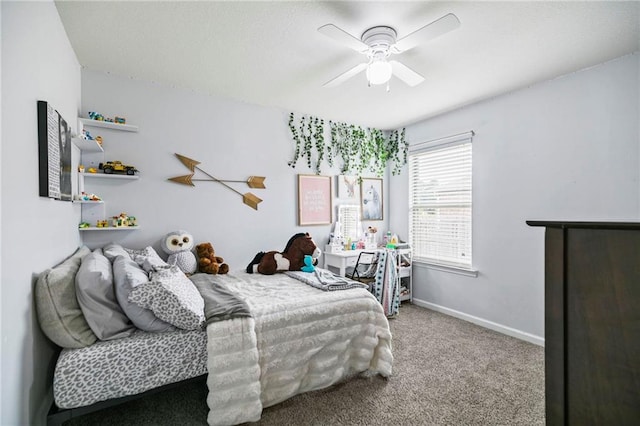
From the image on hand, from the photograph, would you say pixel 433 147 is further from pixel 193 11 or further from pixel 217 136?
pixel 193 11

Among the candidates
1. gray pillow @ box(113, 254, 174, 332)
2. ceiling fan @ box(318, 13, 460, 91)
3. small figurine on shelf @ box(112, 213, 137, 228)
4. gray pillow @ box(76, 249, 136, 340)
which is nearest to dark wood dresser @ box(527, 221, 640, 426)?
ceiling fan @ box(318, 13, 460, 91)

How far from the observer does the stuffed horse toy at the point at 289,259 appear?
10.7ft

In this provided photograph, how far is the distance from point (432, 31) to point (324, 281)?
6.34 ft

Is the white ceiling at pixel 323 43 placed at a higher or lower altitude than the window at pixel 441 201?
higher

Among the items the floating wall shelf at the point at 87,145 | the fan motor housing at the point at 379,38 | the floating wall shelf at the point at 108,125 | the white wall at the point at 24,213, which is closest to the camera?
the white wall at the point at 24,213

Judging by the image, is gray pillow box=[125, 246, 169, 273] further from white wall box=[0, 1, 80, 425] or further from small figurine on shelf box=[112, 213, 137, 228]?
white wall box=[0, 1, 80, 425]

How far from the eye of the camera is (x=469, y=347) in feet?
9.46

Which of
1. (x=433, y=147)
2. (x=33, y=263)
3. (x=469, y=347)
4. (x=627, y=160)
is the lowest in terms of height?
(x=469, y=347)

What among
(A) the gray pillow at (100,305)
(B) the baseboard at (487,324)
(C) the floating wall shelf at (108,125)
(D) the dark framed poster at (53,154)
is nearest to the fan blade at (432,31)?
(D) the dark framed poster at (53,154)

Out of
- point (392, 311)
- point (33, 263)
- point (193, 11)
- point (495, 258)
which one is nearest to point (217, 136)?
point (193, 11)

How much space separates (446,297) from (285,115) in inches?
115

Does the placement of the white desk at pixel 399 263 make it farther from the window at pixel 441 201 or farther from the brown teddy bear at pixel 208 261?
the brown teddy bear at pixel 208 261

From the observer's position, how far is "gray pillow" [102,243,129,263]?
2247mm

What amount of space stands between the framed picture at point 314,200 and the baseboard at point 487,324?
5.42ft
